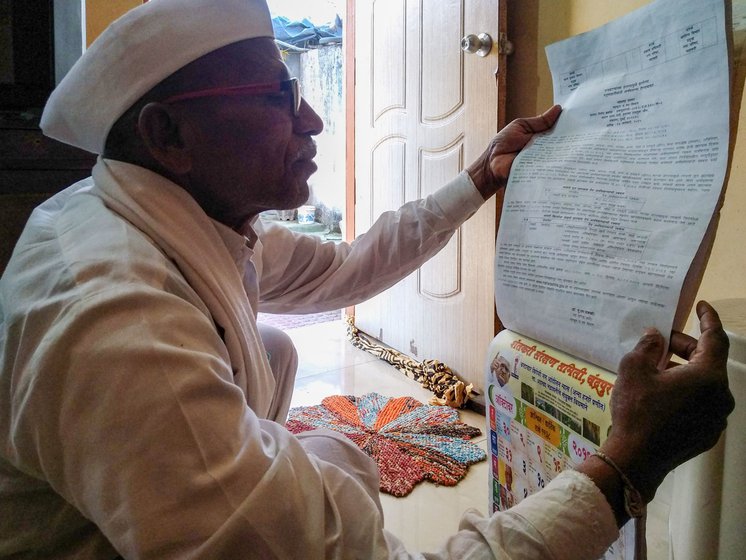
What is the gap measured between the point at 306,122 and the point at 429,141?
1215 mm

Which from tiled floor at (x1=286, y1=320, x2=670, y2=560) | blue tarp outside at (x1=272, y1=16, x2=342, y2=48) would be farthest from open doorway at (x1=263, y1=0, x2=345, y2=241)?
tiled floor at (x1=286, y1=320, x2=670, y2=560)

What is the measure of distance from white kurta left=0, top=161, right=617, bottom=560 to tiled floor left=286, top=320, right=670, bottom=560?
0.17 m

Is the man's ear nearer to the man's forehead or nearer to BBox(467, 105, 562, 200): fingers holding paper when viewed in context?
the man's forehead

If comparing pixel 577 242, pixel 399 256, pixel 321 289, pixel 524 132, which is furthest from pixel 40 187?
pixel 577 242

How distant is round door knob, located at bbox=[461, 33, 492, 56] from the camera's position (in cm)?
167

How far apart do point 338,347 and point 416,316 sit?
51 cm

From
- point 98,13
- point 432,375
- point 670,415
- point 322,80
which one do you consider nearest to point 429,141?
point 432,375

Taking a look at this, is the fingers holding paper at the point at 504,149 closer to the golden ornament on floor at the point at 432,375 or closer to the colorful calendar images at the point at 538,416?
the colorful calendar images at the point at 538,416

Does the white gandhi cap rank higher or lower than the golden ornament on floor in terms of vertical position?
higher

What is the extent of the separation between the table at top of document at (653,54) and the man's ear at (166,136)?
596 millimetres

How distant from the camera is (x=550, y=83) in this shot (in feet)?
5.26

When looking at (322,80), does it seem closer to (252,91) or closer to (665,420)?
(252,91)

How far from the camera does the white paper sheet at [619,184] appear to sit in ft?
2.10

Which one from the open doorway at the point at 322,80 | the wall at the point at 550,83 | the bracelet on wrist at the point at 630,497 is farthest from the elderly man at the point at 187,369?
the open doorway at the point at 322,80
